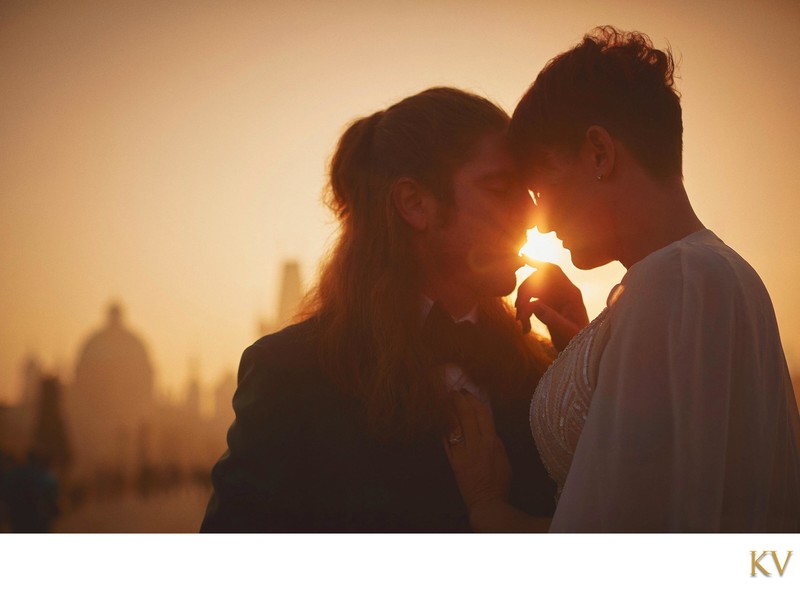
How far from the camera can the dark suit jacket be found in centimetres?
207

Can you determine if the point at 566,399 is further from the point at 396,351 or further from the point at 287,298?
the point at 287,298

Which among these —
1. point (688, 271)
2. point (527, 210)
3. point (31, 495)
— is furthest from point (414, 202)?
point (31, 495)

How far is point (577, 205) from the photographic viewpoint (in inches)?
76.2

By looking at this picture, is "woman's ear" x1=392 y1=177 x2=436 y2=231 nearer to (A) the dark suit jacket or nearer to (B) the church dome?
(A) the dark suit jacket

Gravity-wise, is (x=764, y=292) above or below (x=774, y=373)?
above

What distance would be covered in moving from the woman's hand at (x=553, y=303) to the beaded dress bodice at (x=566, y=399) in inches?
20.5

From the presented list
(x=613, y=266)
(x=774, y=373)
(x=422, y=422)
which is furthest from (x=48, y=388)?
(x=774, y=373)

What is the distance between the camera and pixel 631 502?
5.13 ft

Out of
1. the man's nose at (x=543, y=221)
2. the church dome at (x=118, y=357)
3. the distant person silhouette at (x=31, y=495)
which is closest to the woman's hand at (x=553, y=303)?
the man's nose at (x=543, y=221)

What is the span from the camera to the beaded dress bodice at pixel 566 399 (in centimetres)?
176

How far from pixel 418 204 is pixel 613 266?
648 mm

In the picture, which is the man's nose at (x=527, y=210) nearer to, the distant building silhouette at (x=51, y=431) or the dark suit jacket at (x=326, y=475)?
the dark suit jacket at (x=326, y=475)
